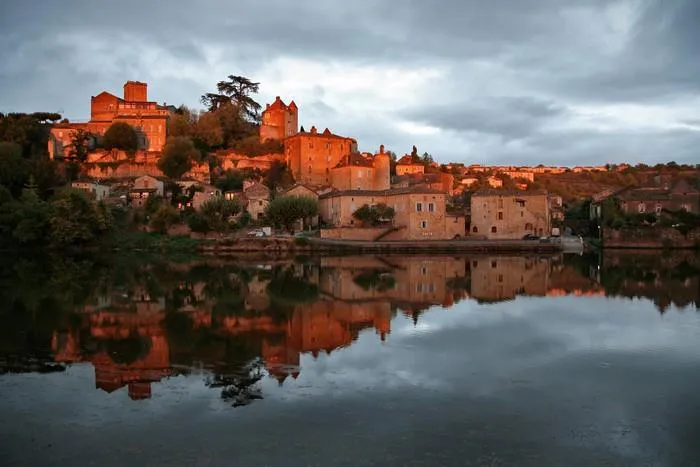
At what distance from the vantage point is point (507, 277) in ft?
89.7

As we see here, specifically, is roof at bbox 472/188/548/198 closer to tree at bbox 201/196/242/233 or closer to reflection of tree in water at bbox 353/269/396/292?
tree at bbox 201/196/242/233

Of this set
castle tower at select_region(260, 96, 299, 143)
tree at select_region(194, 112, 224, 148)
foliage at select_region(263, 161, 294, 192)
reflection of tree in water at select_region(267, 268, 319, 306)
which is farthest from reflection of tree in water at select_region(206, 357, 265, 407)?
castle tower at select_region(260, 96, 299, 143)

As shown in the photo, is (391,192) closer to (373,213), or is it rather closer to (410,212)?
(373,213)

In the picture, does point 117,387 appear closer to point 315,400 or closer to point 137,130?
point 315,400

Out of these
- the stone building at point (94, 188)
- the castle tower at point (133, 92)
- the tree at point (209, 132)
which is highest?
the castle tower at point (133, 92)

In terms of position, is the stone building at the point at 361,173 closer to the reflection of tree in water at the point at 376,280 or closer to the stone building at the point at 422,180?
the stone building at the point at 422,180

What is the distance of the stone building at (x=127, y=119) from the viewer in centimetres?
5759

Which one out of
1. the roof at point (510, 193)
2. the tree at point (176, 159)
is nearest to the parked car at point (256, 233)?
the tree at point (176, 159)

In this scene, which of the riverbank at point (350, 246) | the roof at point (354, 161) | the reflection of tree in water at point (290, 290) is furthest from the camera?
the roof at point (354, 161)

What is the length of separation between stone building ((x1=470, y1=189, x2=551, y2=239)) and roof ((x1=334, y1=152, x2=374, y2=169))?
11908 mm

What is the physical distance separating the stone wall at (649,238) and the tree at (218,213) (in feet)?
89.1

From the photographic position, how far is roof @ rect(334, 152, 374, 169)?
56.0 metres

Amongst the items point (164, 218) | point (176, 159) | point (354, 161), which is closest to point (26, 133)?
point (176, 159)

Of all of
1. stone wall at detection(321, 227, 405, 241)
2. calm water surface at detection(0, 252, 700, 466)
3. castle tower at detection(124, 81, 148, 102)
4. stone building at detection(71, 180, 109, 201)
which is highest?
castle tower at detection(124, 81, 148, 102)
